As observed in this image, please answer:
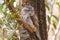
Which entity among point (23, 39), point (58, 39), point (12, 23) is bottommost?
point (58, 39)

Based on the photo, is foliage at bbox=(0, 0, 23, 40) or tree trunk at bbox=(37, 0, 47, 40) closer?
foliage at bbox=(0, 0, 23, 40)

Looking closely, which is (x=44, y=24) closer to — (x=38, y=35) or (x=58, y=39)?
(x=38, y=35)

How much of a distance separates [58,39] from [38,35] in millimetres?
1292

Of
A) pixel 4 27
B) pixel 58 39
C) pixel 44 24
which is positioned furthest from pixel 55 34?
pixel 4 27

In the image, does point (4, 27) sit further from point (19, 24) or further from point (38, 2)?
point (38, 2)

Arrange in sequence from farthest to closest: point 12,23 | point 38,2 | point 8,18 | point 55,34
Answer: point 55,34
point 38,2
point 12,23
point 8,18

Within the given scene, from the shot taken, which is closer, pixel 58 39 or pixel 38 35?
pixel 38 35

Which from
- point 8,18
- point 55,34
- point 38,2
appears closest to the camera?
point 8,18

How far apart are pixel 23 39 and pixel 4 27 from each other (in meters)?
0.13

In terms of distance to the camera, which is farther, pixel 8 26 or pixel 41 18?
pixel 41 18

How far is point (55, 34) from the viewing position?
230 cm

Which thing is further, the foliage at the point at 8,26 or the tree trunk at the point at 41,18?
the tree trunk at the point at 41,18

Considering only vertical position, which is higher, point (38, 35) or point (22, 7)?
point (22, 7)

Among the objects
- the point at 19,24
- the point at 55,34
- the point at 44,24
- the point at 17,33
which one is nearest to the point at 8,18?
the point at 19,24
